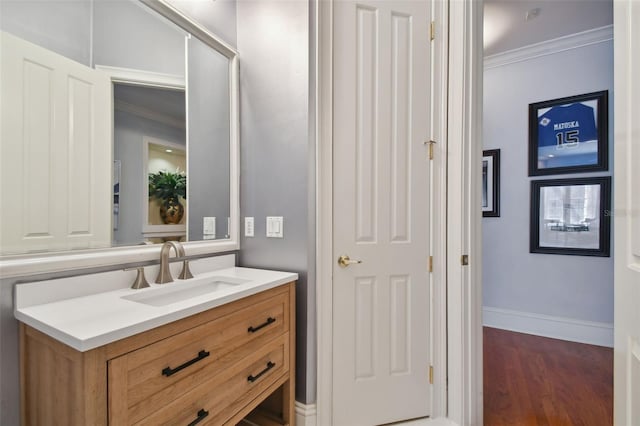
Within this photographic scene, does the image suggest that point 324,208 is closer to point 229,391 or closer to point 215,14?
point 229,391

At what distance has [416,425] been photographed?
161 cm

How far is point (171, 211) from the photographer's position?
147 centimetres

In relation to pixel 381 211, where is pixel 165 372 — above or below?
below

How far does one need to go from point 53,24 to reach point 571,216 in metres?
3.89

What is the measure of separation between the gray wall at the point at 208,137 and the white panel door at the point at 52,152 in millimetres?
419

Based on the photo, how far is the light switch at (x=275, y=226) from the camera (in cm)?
161

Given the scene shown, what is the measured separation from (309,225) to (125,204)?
842 millimetres

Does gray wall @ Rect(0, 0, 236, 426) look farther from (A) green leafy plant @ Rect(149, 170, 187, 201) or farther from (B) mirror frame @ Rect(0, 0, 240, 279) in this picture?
(A) green leafy plant @ Rect(149, 170, 187, 201)

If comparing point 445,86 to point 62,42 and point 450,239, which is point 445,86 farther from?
point 62,42

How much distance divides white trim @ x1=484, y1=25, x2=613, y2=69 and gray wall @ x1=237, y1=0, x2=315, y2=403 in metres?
2.62

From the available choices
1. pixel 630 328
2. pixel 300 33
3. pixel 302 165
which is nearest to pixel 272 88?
pixel 300 33

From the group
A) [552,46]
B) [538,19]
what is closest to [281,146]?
[538,19]

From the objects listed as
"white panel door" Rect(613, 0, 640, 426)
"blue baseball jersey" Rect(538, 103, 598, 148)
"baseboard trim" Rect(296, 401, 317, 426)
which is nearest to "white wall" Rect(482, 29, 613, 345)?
"blue baseball jersey" Rect(538, 103, 598, 148)

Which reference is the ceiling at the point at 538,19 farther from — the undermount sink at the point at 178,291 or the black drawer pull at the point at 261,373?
the black drawer pull at the point at 261,373
